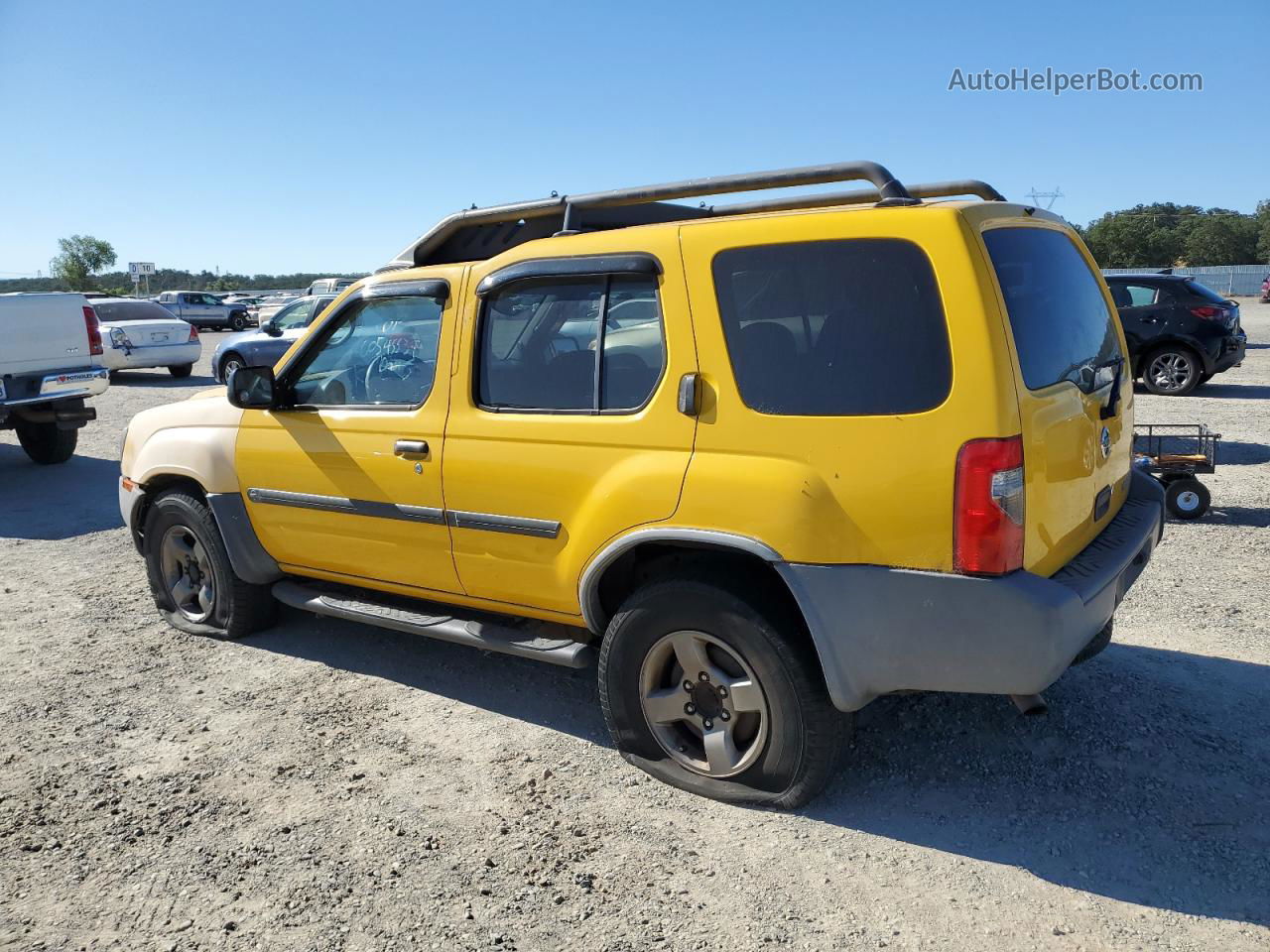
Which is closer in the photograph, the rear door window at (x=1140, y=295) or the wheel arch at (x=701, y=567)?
the wheel arch at (x=701, y=567)

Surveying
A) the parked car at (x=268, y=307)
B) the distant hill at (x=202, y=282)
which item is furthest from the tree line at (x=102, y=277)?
the parked car at (x=268, y=307)

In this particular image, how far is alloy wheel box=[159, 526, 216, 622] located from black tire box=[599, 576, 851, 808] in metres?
2.61

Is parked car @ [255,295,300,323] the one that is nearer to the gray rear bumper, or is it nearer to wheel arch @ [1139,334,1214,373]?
wheel arch @ [1139,334,1214,373]

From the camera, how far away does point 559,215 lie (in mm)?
4230

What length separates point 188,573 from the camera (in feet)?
17.3

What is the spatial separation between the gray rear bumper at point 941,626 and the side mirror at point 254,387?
2635mm

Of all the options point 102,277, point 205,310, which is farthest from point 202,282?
point 205,310

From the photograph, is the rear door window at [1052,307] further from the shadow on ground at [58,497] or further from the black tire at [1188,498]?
the shadow on ground at [58,497]

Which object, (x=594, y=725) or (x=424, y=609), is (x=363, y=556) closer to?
(x=424, y=609)

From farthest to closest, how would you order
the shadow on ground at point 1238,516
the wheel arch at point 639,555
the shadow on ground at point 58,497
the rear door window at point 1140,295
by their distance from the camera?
the rear door window at point 1140,295
the shadow on ground at point 58,497
the shadow on ground at point 1238,516
the wheel arch at point 639,555

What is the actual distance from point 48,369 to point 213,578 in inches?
245

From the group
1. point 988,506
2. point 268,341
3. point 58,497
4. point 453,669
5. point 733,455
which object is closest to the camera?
point 988,506

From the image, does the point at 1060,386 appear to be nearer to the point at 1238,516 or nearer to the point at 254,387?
the point at 254,387

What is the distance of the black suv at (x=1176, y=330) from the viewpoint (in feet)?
43.5
